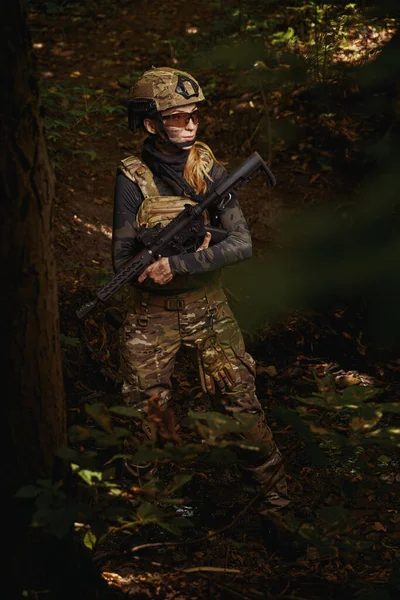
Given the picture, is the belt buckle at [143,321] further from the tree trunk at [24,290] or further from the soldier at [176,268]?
the tree trunk at [24,290]

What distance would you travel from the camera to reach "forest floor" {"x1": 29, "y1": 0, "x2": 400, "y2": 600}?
445 cm

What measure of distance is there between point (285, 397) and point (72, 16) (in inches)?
372

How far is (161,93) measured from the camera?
184 inches

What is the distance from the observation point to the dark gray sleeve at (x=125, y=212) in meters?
4.71

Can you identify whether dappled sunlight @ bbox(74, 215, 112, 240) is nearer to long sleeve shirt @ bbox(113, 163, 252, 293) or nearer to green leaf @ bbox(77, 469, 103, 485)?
long sleeve shirt @ bbox(113, 163, 252, 293)

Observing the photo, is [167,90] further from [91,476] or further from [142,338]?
[91,476]

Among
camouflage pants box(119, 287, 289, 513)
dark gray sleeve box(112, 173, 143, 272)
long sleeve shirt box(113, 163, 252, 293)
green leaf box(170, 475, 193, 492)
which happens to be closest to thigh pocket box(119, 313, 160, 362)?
camouflage pants box(119, 287, 289, 513)

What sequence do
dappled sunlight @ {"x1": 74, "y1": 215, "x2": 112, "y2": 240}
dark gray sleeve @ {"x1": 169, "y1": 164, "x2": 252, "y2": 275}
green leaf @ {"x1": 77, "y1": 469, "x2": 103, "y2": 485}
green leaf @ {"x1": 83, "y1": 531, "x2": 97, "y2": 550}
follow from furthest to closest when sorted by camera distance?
dappled sunlight @ {"x1": 74, "y1": 215, "x2": 112, "y2": 240}
dark gray sleeve @ {"x1": 169, "y1": 164, "x2": 252, "y2": 275}
green leaf @ {"x1": 83, "y1": 531, "x2": 97, "y2": 550}
green leaf @ {"x1": 77, "y1": 469, "x2": 103, "y2": 485}

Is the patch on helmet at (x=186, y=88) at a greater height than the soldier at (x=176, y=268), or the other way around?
the patch on helmet at (x=186, y=88)

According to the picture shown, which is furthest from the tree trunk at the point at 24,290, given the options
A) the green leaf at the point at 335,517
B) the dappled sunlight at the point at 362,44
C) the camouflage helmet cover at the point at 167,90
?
the dappled sunlight at the point at 362,44

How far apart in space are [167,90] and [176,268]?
981 millimetres

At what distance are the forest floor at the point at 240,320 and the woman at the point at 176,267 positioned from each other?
541 mm

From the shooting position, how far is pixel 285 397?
6801mm

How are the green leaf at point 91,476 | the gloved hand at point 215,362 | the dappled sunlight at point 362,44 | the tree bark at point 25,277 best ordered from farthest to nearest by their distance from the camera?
the dappled sunlight at point 362,44 → the gloved hand at point 215,362 → the green leaf at point 91,476 → the tree bark at point 25,277
